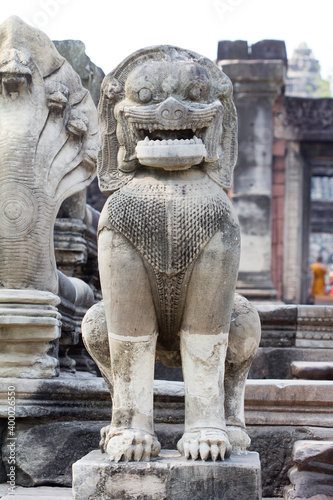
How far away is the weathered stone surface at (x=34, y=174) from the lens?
4.43m

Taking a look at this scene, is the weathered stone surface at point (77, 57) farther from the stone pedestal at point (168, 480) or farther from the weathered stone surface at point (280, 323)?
the stone pedestal at point (168, 480)

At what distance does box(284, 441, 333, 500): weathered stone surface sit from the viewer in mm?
3672

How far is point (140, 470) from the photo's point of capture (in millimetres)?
3088

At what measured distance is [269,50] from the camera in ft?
41.2

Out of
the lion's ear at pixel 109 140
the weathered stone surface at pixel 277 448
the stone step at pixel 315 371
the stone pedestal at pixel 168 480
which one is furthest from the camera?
the stone step at pixel 315 371

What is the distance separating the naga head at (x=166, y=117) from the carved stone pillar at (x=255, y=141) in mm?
8906

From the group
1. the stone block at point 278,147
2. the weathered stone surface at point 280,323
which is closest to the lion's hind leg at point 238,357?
the weathered stone surface at point 280,323

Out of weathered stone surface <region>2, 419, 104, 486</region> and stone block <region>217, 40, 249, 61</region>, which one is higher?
stone block <region>217, 40, 249, 61</region>

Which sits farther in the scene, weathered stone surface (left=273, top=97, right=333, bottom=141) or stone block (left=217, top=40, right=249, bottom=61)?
weathered stone surface (left=273, top=97, right=333, bottom=141)

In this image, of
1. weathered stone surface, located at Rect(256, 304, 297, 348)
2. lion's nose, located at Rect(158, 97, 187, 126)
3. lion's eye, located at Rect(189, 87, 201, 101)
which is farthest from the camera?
weathered stone surface, located at Rect(256, 304, 297, 348)

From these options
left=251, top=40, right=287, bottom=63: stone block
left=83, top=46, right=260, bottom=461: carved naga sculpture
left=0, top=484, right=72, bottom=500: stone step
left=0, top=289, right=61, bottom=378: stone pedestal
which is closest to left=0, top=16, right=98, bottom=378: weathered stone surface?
left=0, top=289, right=61, bottom=378: stone pedestal

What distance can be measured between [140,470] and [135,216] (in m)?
1.01

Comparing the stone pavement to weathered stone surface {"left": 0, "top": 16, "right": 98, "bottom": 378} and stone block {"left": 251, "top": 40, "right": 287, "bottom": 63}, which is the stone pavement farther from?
stone block {"left": 251, "top": 40, "right": 287, "bottom": 63}

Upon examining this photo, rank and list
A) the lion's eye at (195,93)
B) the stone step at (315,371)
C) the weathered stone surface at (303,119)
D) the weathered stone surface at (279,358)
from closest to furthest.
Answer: the lion's eye at (195,93), the stone step at (315,371), the weathered stone surface at (279,358), the weathered stone surface at (303,119)
